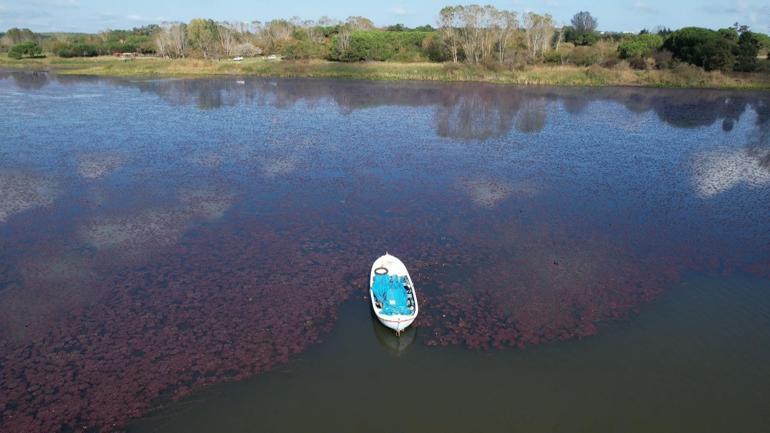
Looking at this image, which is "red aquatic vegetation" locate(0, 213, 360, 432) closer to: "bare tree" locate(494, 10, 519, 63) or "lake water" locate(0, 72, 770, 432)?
"lake water" locate(0, 72, 770, 432)

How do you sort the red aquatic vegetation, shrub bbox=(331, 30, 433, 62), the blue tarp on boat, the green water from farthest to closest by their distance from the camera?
shrub bbox=(331, 30, 433, 62) → the blue tarp on boat → the red aquatic vegetation → the green water

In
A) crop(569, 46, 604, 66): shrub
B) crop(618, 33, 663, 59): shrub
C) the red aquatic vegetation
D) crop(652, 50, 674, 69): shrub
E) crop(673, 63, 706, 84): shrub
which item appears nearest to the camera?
the red aquatic vegetation

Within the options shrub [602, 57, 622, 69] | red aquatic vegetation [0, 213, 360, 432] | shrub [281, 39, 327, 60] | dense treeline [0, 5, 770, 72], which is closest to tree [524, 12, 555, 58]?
dense treeline [0, 5, 770, 72]

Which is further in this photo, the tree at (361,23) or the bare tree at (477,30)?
the tree at (361,23)

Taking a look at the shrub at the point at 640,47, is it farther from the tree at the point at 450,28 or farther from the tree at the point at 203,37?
the tree at the point at 203,37

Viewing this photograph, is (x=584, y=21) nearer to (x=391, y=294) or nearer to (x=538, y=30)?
(x=538, y=30)

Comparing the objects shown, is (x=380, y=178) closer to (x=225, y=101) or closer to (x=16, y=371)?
(x=16, y=371)

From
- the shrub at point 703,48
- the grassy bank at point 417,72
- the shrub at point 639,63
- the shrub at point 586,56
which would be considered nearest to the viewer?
the grassy bank at point 417,72

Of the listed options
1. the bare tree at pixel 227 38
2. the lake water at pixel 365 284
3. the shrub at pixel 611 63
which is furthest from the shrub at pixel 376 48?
the lake water at pixel 365 284
